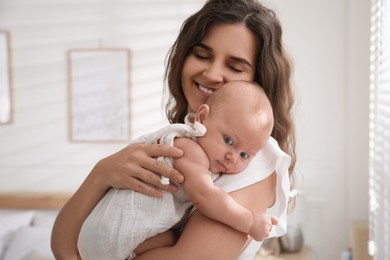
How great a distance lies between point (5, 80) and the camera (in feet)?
11.8

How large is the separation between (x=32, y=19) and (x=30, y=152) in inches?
38.2

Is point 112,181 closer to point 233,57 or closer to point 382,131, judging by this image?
point 233,57

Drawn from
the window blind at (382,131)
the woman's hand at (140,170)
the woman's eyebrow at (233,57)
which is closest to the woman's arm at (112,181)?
the woman's hand at (140,170)

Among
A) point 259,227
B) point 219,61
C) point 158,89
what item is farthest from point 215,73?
point 158,89

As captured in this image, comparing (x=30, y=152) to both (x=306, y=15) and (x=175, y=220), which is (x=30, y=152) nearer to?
(x=306, y=15)

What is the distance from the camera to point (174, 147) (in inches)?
39.1

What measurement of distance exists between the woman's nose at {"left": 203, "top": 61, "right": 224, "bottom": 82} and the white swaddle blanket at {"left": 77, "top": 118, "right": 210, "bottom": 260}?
14 cm

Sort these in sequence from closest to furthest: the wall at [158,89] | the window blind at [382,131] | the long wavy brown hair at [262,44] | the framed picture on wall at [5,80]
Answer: the long wavy brown hair at [262,44] < the window blind at [382,131] < the wall at [158,89] < the framed picture on wall at [5,80]

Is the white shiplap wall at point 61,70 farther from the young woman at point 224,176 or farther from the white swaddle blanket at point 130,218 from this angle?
the white swaddle blanket at point 130,218

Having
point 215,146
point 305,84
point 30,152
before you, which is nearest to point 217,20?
point 215,146

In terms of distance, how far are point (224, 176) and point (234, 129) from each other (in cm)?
10

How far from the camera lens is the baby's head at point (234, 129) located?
102 centimetres

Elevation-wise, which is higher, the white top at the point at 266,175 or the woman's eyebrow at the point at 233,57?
the woman's eyebrow at the point at 233,57

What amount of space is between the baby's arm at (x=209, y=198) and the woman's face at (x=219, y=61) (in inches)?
7.5
